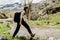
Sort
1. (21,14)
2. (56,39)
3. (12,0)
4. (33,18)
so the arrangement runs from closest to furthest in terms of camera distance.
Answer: (21,14)
(56,39)
(33,18)
(12,0)

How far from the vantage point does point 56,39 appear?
14203 millimetres

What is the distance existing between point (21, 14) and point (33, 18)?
57.9ft

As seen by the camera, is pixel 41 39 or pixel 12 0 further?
pixel 12 0

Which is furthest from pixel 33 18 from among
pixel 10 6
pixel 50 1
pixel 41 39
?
pixel 10 6

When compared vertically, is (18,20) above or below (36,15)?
above

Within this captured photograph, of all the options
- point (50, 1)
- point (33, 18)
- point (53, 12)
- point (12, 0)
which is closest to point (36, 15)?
point (33, 18)

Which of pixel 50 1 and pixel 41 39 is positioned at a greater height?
pixel 41 39

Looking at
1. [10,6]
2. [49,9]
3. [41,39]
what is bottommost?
[10,6]

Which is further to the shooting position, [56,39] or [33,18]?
[33,18]

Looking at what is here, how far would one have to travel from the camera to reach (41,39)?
1461 centimetres

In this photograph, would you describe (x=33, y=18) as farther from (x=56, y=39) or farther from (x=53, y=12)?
(x=56, y=39)

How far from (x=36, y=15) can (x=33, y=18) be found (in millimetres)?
1397

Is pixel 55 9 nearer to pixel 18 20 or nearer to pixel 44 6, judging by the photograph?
pixel 44 6

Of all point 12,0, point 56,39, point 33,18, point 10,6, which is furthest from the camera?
point 12,0
